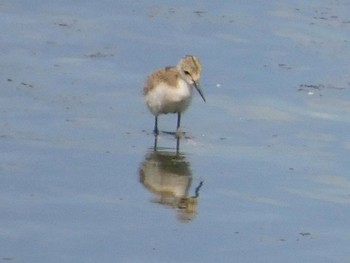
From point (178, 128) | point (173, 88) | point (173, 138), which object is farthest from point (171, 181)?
point (173, 88)

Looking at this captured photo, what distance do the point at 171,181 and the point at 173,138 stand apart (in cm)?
143

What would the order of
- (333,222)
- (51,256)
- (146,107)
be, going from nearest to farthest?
(51,256) → (333,222) → (146,107)

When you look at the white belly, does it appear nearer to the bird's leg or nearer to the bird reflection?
the bird's leg

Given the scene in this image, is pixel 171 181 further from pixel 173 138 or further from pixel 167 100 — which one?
pixel 167 100

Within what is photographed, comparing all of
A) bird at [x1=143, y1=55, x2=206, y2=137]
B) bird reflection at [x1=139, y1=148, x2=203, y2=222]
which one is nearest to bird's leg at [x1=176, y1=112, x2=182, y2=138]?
bird at [x1=143, y1=55, x2=206, y2=137]

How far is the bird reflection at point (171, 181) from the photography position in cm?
1020

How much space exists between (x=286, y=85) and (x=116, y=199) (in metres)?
4.00

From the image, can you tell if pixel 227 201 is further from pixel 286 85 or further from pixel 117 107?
pixel 286 85

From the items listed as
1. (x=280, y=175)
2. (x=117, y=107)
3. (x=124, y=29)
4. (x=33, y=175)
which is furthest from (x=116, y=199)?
(x=124, y=29)

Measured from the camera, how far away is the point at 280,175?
1107 centimetres

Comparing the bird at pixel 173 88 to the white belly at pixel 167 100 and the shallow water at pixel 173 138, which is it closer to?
the white belly at pixel 167 100

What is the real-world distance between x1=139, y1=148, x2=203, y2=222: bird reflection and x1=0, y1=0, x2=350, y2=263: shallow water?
21mm

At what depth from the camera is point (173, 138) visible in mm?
12273

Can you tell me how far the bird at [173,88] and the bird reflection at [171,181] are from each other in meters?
0.91
